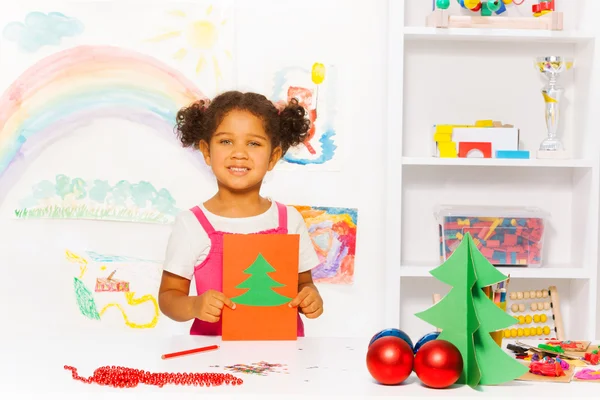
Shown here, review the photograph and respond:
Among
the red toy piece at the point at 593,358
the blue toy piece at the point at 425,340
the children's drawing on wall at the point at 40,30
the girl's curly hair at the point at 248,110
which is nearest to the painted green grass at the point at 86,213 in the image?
the girl's curly hair at the point at 248,110

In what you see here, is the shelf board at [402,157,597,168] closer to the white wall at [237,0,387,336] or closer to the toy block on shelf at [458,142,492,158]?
the toy block on shelf at [458,142,492,158]

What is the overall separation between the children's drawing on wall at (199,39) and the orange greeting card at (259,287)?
4.09ft

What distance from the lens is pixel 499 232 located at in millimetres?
2650

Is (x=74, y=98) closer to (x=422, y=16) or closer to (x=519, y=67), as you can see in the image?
(x=422, y=16)

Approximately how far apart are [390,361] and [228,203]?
1323mm

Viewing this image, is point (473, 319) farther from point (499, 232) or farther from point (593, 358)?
point (499, 232)

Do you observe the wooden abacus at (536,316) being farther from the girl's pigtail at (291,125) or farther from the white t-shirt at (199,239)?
the girl's pigtail at (291,125)

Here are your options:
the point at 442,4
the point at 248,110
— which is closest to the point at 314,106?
the point at 248,110

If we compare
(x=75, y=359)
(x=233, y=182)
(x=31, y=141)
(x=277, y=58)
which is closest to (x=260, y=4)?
(x=277, y=58)

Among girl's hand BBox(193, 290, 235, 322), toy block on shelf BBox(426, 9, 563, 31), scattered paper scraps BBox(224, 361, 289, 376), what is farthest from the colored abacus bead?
scattered paper scraps BBox(224, 361, 289, 376)

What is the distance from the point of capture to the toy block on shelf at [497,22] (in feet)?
8.58

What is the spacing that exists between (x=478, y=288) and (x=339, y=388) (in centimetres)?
29

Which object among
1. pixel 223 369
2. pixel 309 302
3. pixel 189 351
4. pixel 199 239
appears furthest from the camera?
pixel 199 239

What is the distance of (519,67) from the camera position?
112 inches
